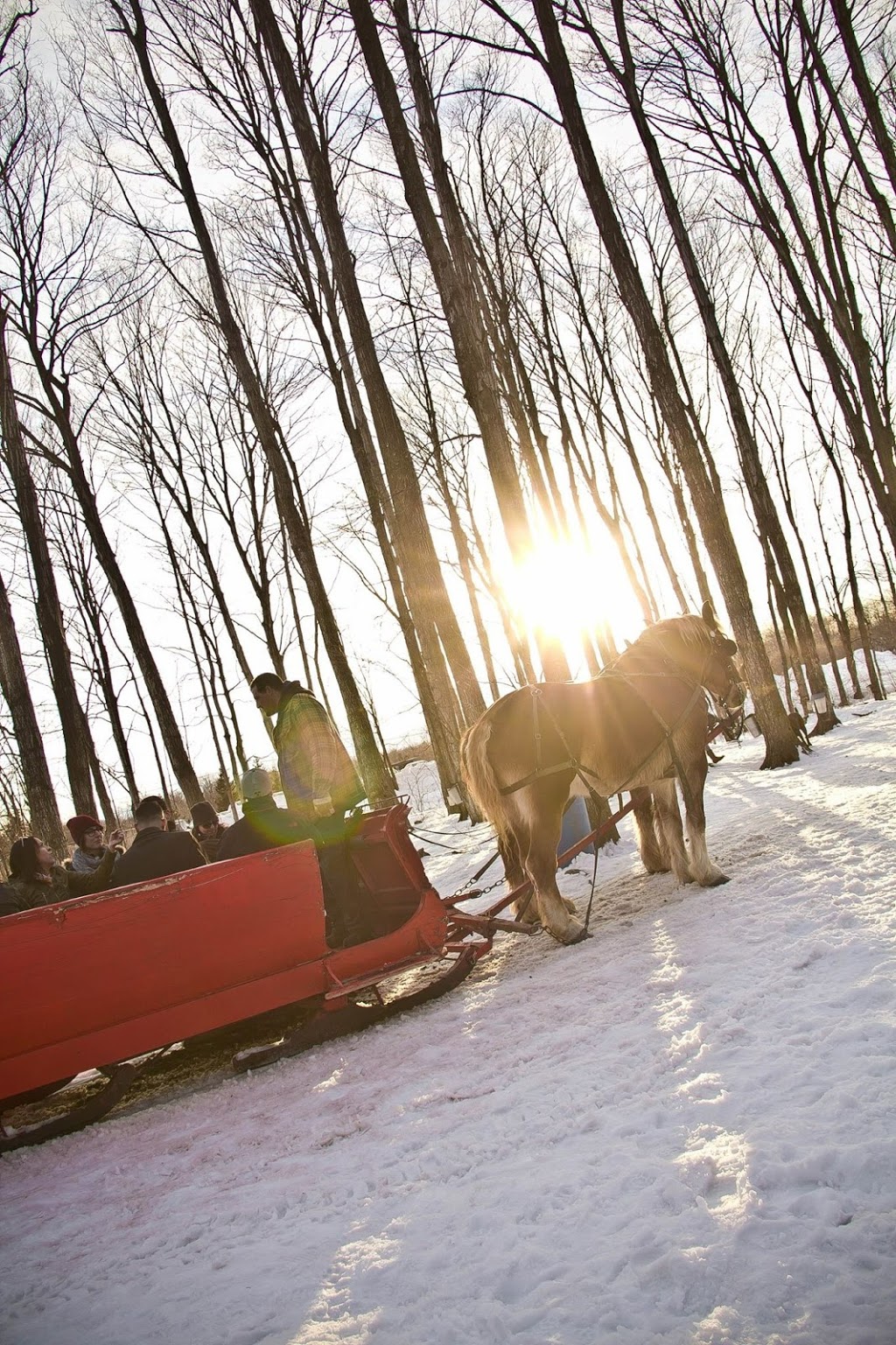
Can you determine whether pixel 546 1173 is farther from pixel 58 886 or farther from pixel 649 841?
pixel 58 886

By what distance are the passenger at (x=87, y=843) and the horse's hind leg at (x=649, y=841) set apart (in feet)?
15.8

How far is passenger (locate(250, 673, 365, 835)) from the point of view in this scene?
503 cm

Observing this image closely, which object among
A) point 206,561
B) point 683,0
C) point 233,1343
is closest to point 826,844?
point 233,1343

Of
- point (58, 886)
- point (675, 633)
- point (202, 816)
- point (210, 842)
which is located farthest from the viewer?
point (202, 816)

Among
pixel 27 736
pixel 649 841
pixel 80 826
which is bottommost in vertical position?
pixel 649 841

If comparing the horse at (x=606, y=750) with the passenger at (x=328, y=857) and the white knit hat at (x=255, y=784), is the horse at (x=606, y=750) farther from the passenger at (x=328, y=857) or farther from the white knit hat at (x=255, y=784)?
the white knit hat at (x=255, y=784)

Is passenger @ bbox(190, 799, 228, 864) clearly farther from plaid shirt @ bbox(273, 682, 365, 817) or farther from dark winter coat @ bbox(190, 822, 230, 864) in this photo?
plaid shirt @ bbox(273, 682, 365, 817)

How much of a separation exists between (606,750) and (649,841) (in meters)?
1.58

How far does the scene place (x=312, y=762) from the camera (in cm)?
503

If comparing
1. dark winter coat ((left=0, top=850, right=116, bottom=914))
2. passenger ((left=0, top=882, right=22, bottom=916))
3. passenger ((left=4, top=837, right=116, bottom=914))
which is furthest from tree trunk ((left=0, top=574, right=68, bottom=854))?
passenger ((left=0, top=882, right=22, bottom=916))

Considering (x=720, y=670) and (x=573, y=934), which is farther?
(x=720, y=670)

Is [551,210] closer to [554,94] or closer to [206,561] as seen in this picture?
[554,94]

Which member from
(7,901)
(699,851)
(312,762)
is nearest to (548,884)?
(699,851)

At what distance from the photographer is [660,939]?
445 centimetres
